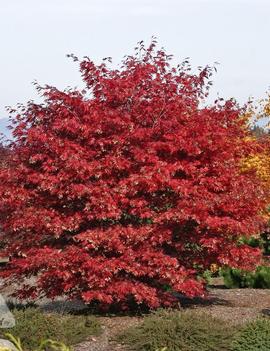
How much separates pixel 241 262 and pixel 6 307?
4167 mm

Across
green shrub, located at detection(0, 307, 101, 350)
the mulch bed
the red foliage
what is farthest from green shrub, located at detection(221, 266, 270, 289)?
green shrub, located at detection(0, 307, 101, 350)

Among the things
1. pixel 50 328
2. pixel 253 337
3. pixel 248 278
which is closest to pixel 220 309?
pixel 253 337

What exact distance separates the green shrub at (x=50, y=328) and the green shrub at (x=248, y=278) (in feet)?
19.9

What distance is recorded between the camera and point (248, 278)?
15.1 metres

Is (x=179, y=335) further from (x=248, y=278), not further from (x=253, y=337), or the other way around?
(x=248, y=278)

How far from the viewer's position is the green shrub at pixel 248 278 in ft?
49.1

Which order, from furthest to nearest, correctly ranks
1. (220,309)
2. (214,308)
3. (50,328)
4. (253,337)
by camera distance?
(214,308) → (220,309) → (50,328) → (253,337)

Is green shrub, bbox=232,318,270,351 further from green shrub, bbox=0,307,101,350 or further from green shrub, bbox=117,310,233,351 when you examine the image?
green shrub, bbox=0,307,101,350

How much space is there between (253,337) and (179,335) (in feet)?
3.39

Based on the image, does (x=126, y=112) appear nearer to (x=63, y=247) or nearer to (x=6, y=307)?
(x=63, y=247)

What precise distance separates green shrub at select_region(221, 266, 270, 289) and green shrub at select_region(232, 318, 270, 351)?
574 cm

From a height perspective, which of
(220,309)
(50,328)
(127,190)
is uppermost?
(127,190)

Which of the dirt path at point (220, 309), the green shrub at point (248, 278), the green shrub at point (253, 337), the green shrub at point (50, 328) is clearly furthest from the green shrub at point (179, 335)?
the green shrub at point (248, 278)

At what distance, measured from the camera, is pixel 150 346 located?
28.4 feet
